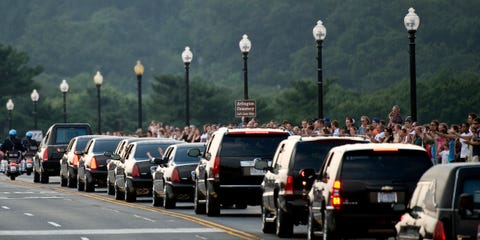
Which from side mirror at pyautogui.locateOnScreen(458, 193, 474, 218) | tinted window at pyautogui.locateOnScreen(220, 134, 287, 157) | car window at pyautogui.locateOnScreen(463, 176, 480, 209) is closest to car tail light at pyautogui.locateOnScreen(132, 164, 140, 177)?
tinted window at pyautogui.locateOnScreen(220, 134, 287, 157)

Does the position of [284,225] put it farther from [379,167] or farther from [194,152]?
[194,152]

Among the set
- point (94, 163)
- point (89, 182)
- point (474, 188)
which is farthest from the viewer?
point (89, 182)

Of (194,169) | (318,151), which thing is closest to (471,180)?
(318,151)

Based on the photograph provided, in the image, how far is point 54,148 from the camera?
54469 mm

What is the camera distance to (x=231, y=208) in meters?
35.9

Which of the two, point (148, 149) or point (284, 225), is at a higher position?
point (148, 149)

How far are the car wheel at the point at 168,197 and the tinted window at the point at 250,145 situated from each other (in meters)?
4.57

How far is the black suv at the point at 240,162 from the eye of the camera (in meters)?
30.6

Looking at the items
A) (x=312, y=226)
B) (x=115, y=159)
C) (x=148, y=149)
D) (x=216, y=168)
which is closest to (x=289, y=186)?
(x=312, y=226)

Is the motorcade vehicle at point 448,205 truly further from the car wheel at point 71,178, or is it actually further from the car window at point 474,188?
the car wheel at point 71,178

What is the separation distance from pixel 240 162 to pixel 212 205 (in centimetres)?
134

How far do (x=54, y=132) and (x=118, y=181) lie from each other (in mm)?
Answer: 14303

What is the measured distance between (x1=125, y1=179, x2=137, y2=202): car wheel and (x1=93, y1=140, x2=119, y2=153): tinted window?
694cm

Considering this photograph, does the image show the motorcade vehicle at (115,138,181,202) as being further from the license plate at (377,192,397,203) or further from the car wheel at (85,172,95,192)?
the license plate at (377,192,397,203)
